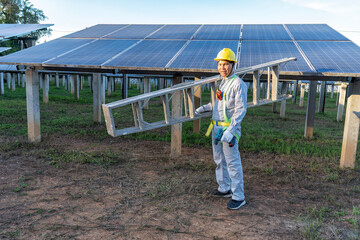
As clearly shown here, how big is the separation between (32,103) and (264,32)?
23.8 feet

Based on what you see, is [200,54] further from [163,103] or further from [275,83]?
[163,103]

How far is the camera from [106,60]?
283 inches

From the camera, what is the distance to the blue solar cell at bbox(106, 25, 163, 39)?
9484 mm

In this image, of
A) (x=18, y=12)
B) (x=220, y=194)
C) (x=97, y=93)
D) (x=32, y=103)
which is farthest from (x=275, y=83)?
(x=18, y=12)

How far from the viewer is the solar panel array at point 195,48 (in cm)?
670

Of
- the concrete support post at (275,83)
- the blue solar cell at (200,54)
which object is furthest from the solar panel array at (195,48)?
the concrete support post at (275,83)

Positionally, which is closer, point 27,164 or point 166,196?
point 166,196

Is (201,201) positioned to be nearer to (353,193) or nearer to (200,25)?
(353,193)

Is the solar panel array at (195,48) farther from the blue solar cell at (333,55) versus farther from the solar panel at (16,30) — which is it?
the solar panel at (16,30)

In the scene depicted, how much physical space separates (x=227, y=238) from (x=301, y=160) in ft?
14.4

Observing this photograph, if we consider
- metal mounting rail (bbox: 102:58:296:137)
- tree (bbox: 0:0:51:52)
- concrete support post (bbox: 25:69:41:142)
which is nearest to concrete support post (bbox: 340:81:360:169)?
metal mounting rail (bbox: 102:58:296:137)

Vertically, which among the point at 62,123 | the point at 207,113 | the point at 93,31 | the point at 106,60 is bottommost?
the point at 62,123

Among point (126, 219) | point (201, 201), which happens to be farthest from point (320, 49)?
point (126, 219)

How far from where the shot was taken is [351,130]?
6.69 m
